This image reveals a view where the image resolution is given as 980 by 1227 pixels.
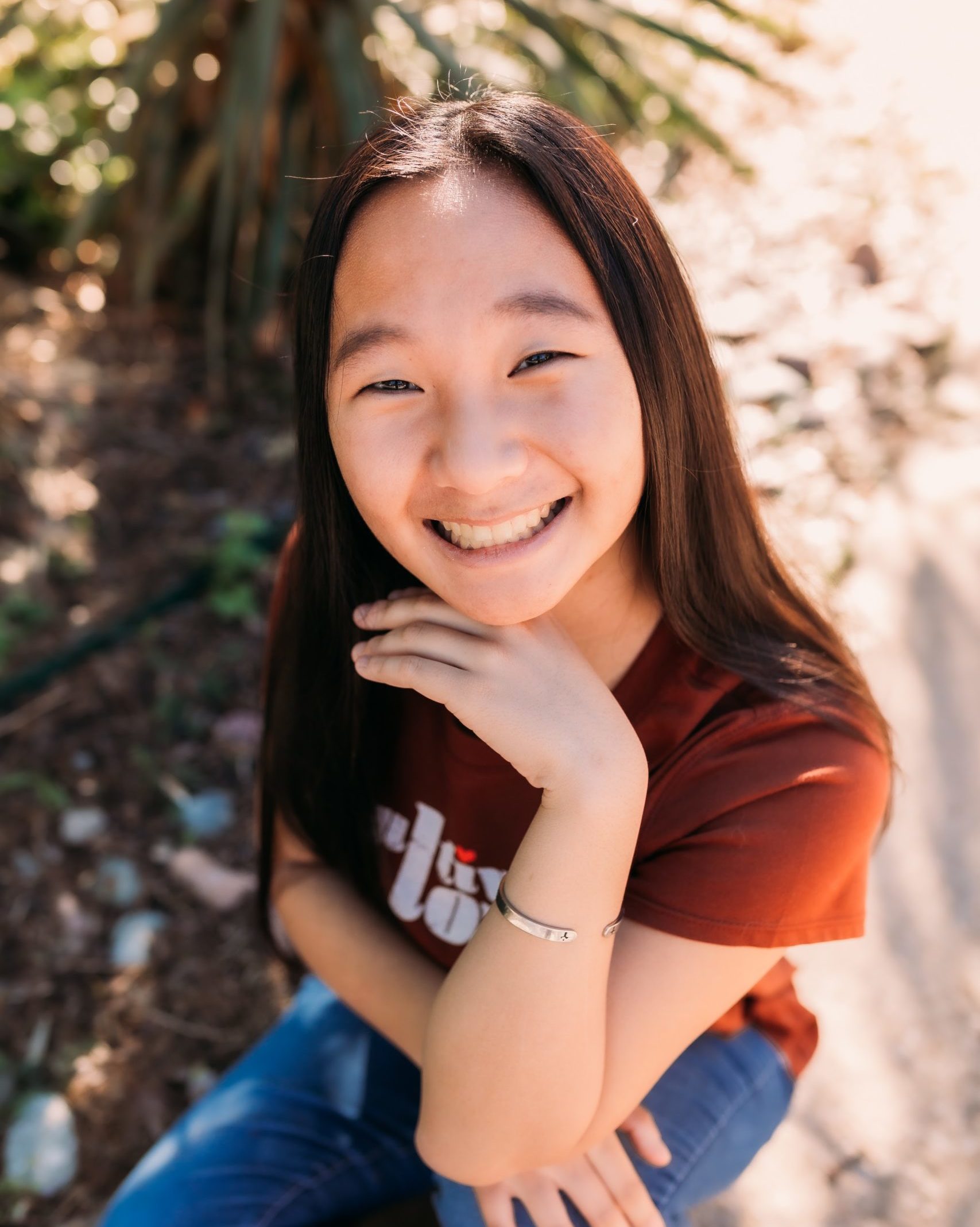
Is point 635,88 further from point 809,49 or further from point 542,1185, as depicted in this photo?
point 542,1185

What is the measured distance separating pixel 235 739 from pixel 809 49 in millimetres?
4414

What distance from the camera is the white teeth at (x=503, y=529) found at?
44.3 inches

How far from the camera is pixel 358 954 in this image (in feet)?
4.81

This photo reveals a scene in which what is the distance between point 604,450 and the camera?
42.6 inches

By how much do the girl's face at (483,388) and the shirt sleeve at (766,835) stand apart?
0.29 m

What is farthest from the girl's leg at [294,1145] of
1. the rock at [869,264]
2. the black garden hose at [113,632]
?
the rock at [869,264]

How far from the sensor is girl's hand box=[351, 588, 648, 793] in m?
1.14

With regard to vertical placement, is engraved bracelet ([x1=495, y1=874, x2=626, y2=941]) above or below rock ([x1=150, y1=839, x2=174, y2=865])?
above

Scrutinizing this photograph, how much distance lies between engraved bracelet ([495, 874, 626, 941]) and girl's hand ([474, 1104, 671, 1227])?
323 millimetres

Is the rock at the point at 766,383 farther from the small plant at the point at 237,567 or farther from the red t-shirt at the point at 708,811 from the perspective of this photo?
the red t-shirt at the point at 708,811

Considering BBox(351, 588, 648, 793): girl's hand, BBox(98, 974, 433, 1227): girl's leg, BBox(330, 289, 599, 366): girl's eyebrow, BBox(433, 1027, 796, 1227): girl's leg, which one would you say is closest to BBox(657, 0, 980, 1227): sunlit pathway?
BBox(433, 1027, 796, 1227): girl's leg

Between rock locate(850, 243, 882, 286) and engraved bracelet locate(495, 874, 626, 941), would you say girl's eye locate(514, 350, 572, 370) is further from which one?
rock locate(850, 243, 882, 286)

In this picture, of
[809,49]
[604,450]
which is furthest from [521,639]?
[809,49]

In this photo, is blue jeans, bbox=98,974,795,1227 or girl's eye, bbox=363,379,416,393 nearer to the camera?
girl's eye, bbox=363,379,416,393
